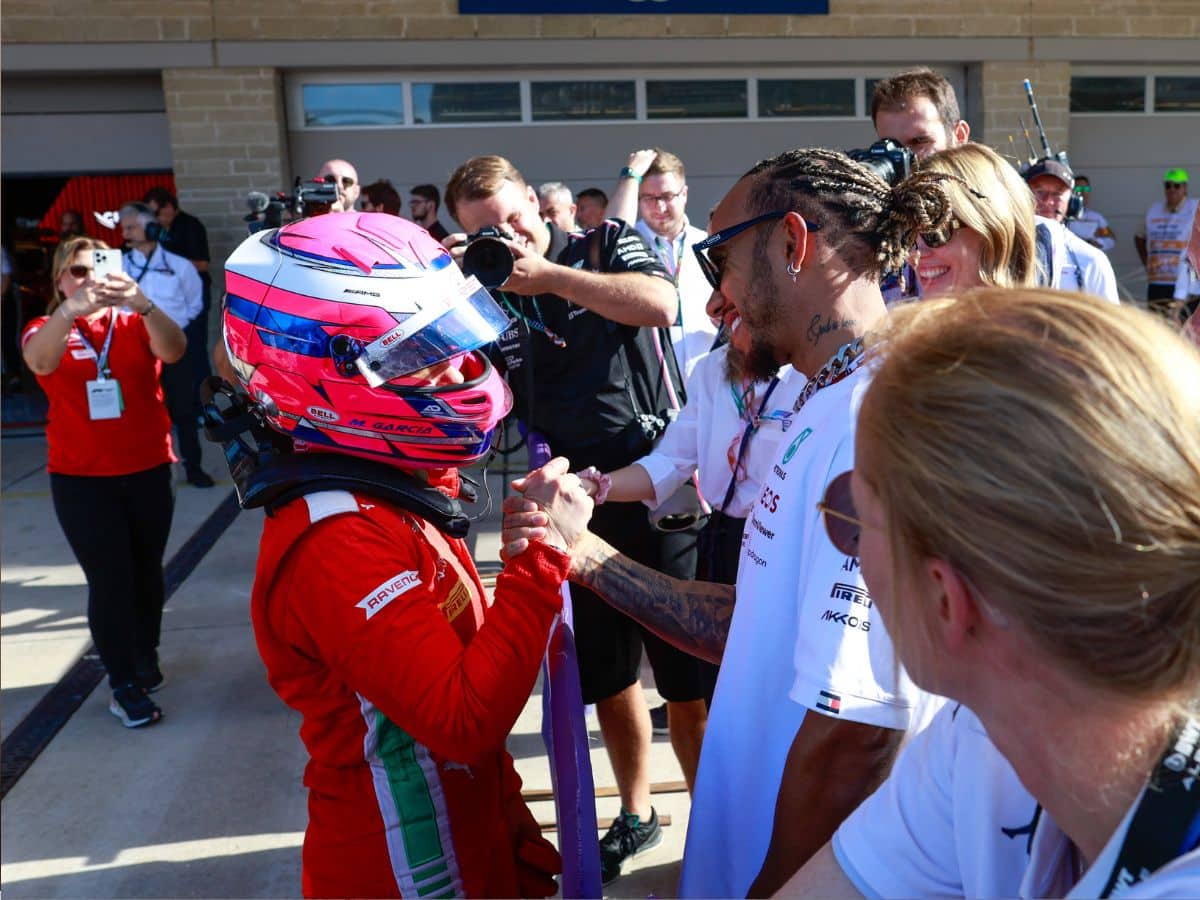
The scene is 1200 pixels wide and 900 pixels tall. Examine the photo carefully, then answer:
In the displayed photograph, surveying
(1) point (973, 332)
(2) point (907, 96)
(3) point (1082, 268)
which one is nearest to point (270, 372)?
(1) point (973, 332)

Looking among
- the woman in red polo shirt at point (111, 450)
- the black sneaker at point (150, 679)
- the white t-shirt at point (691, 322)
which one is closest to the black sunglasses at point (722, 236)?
the white t-shirt at point (691, 322)

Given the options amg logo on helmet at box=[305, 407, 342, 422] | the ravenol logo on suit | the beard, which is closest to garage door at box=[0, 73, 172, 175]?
the ravenol logo on suit

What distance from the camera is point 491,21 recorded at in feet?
34.9

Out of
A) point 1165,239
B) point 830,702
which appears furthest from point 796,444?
point 1165,239

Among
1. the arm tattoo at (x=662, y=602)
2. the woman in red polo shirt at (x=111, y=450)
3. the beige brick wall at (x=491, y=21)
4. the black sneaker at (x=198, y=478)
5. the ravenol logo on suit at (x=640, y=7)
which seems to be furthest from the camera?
the ravenol logo on suit at (x=640, y=7)

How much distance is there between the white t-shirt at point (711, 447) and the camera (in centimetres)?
300

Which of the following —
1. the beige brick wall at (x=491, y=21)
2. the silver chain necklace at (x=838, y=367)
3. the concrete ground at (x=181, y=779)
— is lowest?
the concrete ground at (x=181, y=779)

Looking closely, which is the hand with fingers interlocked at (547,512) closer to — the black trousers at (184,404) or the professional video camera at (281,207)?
the professional video camera at (281,207)

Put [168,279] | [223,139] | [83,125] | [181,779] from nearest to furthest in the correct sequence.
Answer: [181,779] < [168,279] < [223,139] < [83,125]

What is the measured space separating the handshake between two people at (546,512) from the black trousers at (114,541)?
3.31m

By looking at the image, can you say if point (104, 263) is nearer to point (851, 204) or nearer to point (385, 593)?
point (385, 593)

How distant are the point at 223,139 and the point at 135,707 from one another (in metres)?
7.38

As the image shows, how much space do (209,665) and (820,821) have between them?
4.33 metres

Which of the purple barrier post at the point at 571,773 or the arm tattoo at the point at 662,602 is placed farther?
the arm tattoo at the point at 662,602
